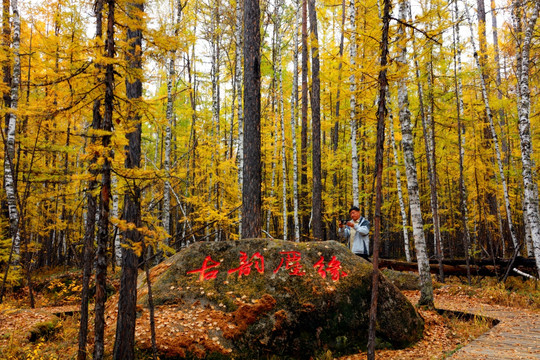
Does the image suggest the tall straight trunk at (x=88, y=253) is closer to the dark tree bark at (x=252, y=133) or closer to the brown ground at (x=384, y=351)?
the brown ground at (x=384, y=351)

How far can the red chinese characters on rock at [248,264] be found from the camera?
5434 millimetres

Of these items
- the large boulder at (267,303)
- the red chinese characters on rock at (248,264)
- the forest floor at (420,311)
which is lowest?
the forest floor at (420,311)

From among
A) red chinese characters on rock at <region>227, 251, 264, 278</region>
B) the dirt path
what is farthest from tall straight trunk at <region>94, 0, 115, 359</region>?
the dirt path

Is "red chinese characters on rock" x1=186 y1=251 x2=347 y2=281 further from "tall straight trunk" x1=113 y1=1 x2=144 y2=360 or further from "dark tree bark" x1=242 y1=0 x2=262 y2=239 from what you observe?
"tall straight trunk" x1=113 y1=1 x2=144 y2=360

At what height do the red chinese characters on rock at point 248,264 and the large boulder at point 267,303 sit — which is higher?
the red chinese characters on rock at point 248,264

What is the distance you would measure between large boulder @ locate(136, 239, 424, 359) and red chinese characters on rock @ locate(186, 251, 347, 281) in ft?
0.06

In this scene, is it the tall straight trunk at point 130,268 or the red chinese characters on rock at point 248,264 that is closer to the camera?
the tall straight trunk at point 130,268

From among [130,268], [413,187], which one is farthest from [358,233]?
[130,268]

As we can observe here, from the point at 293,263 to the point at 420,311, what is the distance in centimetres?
325

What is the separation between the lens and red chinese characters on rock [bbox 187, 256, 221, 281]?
5408mm

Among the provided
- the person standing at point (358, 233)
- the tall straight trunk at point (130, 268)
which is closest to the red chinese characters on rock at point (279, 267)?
the tall straight trunk at point (130, 268)

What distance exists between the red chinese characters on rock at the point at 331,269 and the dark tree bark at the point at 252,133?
5.10ft

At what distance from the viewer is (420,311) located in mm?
6664

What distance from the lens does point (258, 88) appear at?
6.93 meters
